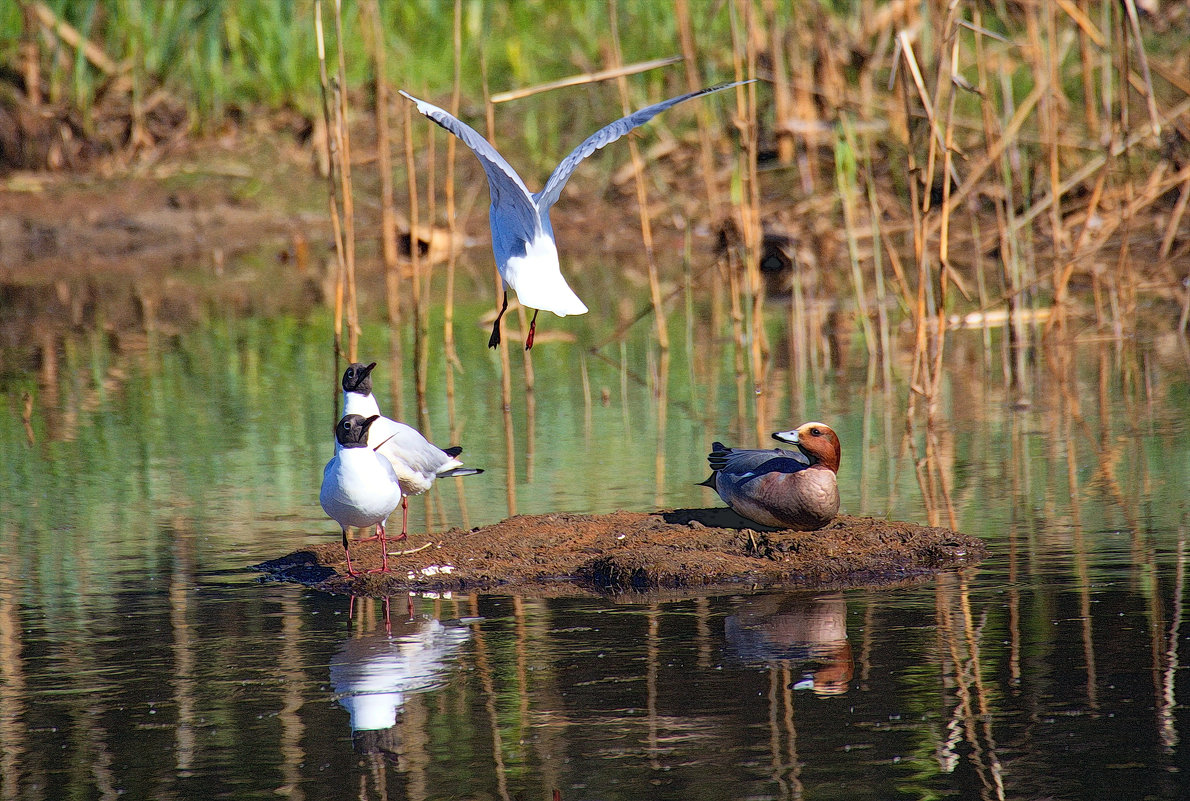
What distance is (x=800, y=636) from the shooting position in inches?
182

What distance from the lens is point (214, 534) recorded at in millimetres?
6234

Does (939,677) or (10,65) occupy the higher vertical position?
(10,65)

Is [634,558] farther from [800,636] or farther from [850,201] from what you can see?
[850,201]

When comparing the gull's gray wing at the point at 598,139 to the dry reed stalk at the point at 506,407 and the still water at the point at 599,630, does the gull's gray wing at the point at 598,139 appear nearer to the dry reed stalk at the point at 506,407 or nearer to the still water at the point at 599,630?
the dry reed stalk at the point at 506,407

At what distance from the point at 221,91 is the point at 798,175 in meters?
6.52

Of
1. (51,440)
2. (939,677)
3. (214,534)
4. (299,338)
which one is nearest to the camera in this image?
(939,677)

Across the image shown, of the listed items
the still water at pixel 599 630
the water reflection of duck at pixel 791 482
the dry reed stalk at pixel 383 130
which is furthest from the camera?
the dry reed stalk at pixel 383 130

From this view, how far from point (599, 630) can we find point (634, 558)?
1.91 feet

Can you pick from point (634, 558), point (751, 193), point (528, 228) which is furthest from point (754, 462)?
point (751, 193)

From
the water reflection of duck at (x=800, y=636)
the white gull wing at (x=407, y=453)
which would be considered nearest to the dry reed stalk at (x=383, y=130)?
the white gull wing at (x=407, y=453)

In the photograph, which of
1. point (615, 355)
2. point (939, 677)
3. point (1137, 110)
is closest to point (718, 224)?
point (615, 355)

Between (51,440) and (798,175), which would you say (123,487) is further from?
(798,175)

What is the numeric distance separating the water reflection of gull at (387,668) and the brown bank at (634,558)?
1.65ft

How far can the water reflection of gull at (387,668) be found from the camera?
162 inches
